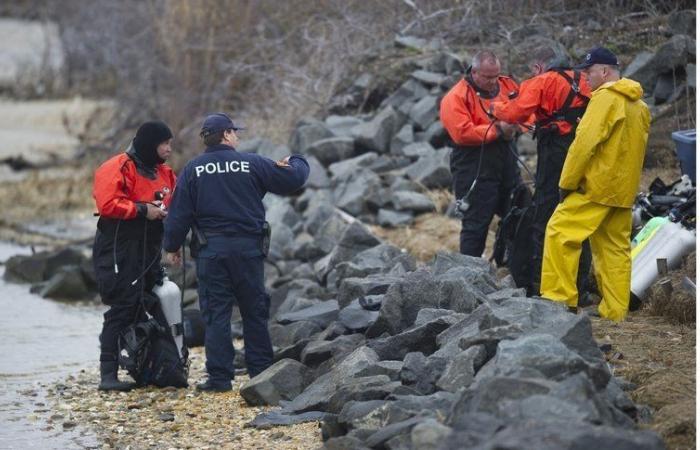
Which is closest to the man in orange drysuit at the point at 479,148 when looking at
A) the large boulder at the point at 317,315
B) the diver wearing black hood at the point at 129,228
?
the large boulder at the point at 317,315

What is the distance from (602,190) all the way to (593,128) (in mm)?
434

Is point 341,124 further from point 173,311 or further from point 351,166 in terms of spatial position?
point 173,311

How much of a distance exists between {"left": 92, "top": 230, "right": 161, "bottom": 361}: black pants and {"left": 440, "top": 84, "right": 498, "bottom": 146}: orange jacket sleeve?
2.40m

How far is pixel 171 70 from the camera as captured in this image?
22.1 metres

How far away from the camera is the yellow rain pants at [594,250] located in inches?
349

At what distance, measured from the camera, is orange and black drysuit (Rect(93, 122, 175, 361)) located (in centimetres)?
929

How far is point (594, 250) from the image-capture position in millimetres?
9180

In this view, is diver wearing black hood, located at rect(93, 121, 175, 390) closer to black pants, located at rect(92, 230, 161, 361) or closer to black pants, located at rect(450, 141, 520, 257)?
black pants, located at rect(92, 230, 161, 361)

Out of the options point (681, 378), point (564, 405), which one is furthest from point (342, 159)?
point (564, 405)

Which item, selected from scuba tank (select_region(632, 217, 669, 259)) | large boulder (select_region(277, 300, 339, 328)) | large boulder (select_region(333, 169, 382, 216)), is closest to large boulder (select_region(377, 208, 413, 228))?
large boulder (select_region(333, 169, 382, 216))

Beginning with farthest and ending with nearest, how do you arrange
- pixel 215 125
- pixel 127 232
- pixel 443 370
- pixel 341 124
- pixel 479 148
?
pixel 341 124 → pixel 479 148 → pixel 127 232 → pixel 215 125 → pixel 443 370

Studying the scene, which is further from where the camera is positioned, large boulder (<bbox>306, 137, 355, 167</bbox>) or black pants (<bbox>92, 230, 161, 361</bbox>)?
large boulder (<bbox>306, 137, 355, 167</bbox>)

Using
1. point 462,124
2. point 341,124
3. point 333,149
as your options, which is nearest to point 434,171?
point 333,149

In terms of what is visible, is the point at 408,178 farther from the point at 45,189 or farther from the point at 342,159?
the point at 45,189
